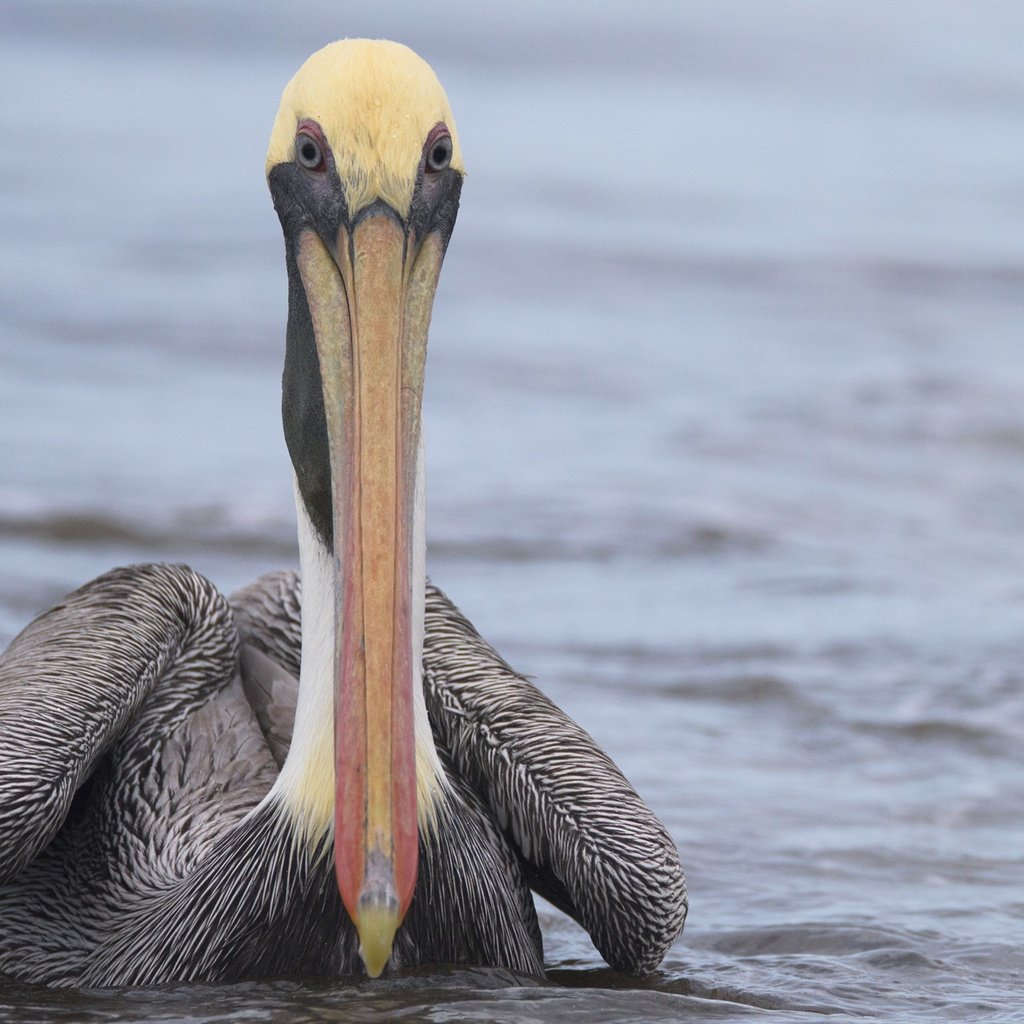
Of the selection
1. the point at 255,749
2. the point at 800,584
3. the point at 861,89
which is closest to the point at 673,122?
the point at 861,89

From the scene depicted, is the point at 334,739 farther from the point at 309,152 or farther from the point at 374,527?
the point at 309,152

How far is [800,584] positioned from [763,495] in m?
1.22

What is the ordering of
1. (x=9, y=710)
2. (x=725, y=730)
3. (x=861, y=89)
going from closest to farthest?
(x=9, y=710), (x=725, y=730), (x=861, y=89)

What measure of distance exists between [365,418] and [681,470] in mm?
6120

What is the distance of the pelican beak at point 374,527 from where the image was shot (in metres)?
3.51

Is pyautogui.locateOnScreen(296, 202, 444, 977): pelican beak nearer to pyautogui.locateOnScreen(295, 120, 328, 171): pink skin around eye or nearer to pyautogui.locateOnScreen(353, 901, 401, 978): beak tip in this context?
pyautogui.locateOnScreen(353, 901, 401, 978): beak tip

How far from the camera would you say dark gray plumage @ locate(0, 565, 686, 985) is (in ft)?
13.2

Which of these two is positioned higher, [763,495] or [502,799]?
[763,495]

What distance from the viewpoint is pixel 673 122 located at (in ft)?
69.5

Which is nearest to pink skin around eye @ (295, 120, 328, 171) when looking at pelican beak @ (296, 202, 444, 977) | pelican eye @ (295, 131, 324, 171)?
pelican eye @ (295, 131, 324, 171)

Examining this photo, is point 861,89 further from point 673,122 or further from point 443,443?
point 443,443

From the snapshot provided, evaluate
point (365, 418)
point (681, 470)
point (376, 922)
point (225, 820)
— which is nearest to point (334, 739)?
point (376, 922)

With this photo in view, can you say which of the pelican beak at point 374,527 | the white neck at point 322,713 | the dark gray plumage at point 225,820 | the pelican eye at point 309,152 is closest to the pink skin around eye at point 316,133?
the pelican eye at point 309,152

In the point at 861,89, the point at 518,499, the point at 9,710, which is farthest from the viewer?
the point at 861,89
